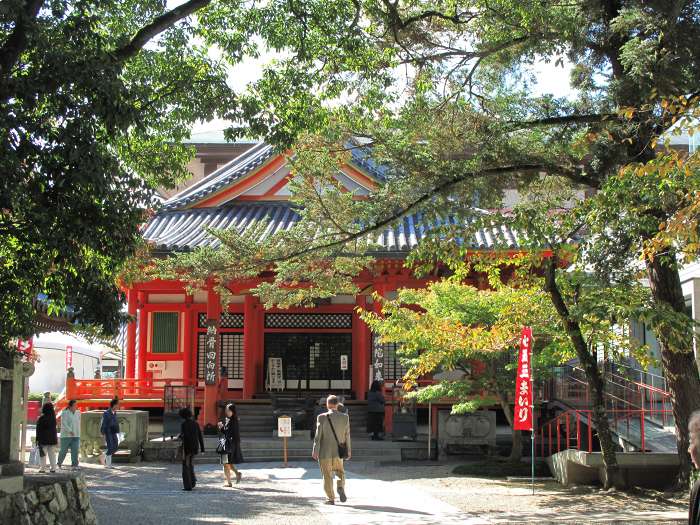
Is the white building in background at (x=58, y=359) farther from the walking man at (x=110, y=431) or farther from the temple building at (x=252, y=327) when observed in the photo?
the walking man at (x=110, y=431)

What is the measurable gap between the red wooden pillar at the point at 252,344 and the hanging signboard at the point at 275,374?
316 mm

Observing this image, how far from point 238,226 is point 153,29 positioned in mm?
16053

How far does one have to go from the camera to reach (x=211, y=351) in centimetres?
2462

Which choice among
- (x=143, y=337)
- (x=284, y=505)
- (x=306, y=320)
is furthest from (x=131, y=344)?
(x=284, y=505)

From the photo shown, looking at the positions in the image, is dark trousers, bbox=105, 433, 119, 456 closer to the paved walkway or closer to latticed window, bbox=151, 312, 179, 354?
the paved walkway

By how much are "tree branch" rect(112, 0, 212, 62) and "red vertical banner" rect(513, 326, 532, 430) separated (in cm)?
789

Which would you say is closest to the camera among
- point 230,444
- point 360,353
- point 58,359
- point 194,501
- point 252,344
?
point 194,501

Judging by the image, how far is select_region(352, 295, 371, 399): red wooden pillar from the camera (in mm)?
25969

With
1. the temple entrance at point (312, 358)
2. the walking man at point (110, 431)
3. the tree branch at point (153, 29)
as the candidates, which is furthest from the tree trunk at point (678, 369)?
the temple entrance at point (312, 358)

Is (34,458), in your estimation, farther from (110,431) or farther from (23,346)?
(23,346)

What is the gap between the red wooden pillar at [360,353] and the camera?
26.0 metres

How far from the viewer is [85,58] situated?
8703 millimetres

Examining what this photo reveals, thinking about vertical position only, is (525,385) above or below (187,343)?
below

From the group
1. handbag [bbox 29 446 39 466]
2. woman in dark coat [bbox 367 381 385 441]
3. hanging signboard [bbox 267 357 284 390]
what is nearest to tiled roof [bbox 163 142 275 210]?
hanging signboard [bbox 267 357 284 390]
